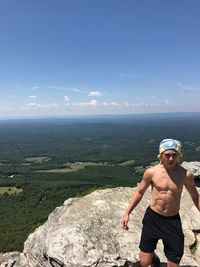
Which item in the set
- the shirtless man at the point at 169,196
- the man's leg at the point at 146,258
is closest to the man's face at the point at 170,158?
the shirtless man at the point at 169,196

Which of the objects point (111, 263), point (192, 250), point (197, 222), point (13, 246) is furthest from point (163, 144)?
point (13, 246)

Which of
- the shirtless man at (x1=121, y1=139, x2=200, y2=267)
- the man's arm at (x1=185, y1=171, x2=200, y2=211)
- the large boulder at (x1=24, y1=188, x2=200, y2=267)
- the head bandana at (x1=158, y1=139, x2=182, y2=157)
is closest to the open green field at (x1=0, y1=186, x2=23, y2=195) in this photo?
the large boulder at (x1=24, y1=188, x2=200, y2=267)

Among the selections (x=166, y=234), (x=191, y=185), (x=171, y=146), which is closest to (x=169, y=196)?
(x=191, y=185)

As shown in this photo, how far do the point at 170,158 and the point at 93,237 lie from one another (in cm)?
398

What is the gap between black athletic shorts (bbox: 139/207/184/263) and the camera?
796 centimetres

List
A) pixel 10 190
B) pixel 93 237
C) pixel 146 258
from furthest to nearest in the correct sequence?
pixel 10 190 → pixel 93 237 → pixel 146 258

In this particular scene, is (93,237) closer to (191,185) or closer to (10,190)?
(191,185)

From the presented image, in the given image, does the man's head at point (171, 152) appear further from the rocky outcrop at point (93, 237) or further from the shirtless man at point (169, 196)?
the rocky outcrop at point (93, 237)

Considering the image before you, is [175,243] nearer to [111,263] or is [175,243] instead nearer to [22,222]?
[111,263]

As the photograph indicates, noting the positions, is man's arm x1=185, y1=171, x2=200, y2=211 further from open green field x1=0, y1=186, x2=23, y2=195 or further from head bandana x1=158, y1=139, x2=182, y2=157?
open green field x1=0, y1=186, x2=23, y2=195

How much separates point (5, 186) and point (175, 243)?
118 metres

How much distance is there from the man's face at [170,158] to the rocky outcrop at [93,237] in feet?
11.0

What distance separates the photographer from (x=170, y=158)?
25.6ft

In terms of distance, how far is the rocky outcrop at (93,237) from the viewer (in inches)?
371
